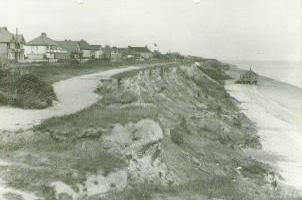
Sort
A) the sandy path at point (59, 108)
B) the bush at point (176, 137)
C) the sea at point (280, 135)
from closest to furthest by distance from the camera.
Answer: the sandy path at point (59, 108)
the bush at point (176, 137)
the sea at point (280, 135)

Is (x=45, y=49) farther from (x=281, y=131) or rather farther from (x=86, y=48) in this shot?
(x=281, y=131)

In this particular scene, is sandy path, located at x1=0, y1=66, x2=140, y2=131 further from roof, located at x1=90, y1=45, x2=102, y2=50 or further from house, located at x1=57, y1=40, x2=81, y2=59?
roof, located at x1=90, y1=45, x2=102, y2=50

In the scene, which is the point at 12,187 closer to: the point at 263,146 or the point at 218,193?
the point at 218,193

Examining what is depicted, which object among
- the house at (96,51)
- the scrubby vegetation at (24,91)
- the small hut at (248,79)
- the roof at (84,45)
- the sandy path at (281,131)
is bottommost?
the sandy path at (281,131)

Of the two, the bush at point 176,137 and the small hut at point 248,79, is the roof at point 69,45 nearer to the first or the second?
the small hut at point 248,79

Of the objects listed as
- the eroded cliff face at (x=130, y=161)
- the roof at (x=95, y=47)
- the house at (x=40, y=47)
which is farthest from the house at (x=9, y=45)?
the roof at (x=95, y=47)

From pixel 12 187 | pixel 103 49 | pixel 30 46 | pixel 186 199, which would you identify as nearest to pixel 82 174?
pixel 12 187

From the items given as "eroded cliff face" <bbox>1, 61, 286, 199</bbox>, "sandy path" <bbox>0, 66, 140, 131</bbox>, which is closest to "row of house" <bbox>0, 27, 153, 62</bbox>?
"sandy path" <bbox>0, 66, 140, 131</bbox>
